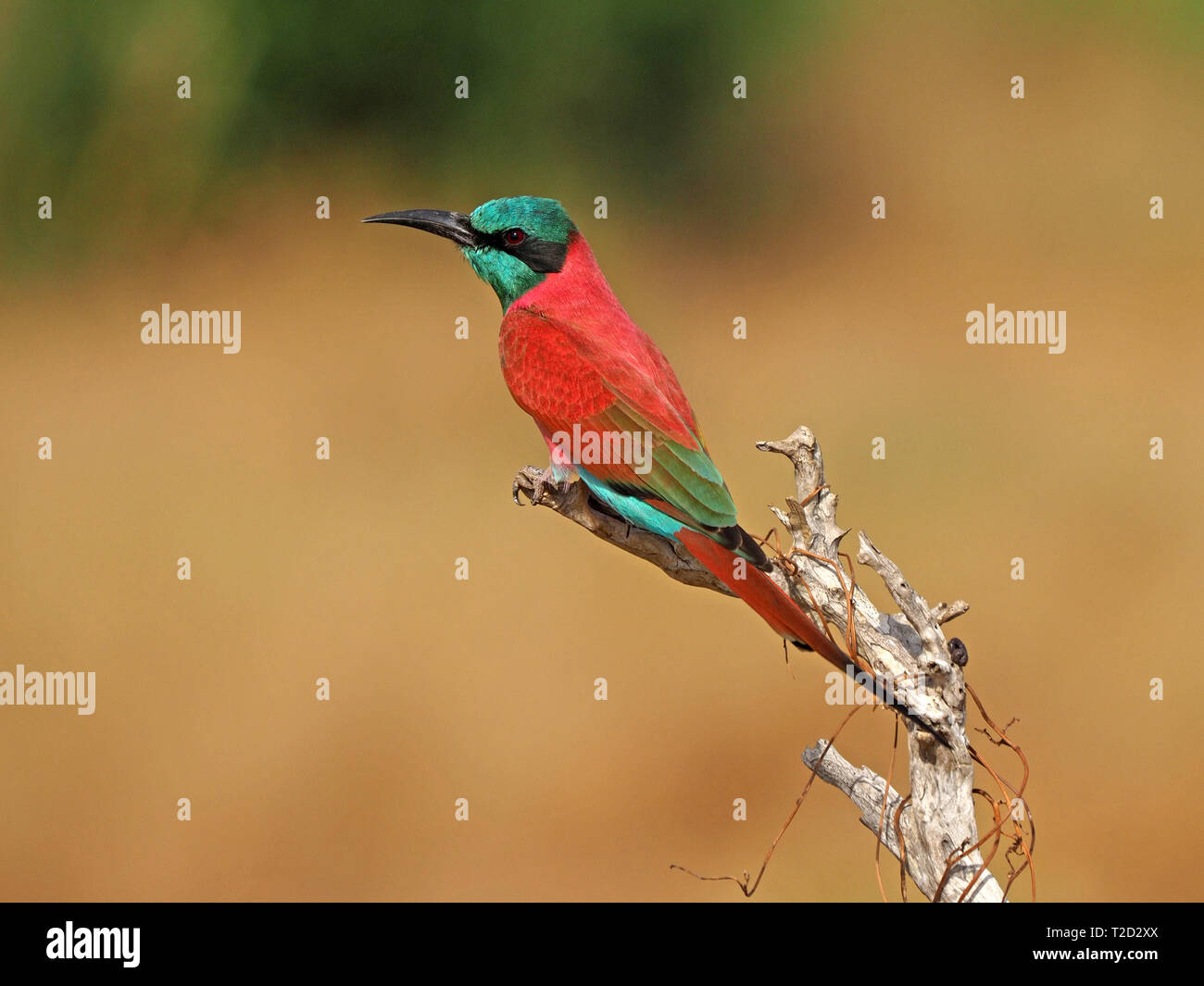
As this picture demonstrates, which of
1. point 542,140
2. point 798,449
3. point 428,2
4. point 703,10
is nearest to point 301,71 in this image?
point 428,2

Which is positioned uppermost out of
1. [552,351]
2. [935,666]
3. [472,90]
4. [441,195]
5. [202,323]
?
[472,90]

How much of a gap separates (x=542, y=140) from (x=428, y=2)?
78cm

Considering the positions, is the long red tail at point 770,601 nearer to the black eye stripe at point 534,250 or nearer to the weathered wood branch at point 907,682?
the weathered wood branch at point 907,682

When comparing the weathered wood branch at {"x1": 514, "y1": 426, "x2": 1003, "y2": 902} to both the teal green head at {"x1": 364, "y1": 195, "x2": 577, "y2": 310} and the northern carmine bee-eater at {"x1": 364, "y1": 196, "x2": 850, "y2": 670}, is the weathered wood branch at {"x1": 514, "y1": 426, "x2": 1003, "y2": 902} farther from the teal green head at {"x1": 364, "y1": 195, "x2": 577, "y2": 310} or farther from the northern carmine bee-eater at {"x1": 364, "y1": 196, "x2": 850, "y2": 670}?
the teal green head at {"x1": 364, "y1": 195, "x2": 577, "y2": 310}

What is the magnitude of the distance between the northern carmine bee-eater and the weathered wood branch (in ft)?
0.18

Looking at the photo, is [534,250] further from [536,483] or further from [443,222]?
[536,483]

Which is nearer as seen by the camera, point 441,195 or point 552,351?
point 552,351

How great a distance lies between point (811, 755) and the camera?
1.60 meters

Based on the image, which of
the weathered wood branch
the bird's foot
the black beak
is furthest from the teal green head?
the weathered wood branch

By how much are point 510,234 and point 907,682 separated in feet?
3.69

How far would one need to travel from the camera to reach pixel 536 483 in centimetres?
185

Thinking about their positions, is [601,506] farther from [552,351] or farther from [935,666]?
[935,666]

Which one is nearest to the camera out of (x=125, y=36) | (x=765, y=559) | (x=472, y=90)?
(x=765, y=559)

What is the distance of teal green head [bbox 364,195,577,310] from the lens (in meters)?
2.08
